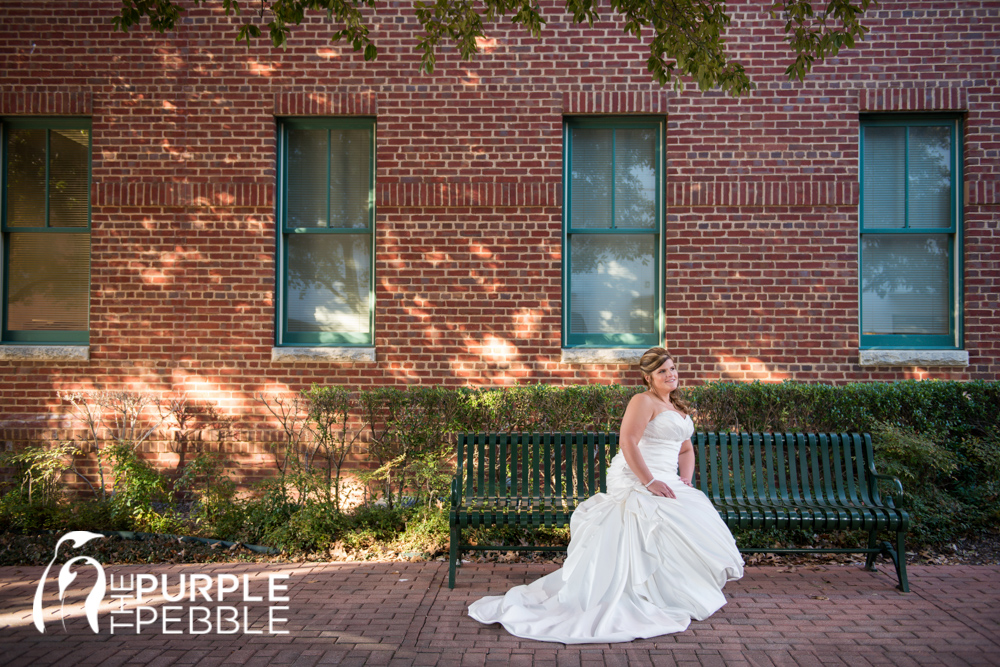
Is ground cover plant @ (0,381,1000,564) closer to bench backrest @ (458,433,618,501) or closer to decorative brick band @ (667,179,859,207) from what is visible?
bench backrest @ (458,433,618,501)

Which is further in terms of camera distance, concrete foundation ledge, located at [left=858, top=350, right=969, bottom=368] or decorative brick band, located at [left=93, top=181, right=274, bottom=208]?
decorative brick band, located at [left=93, top=181, right=274, bottom=208]

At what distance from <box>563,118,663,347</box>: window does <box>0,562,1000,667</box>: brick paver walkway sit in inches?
113

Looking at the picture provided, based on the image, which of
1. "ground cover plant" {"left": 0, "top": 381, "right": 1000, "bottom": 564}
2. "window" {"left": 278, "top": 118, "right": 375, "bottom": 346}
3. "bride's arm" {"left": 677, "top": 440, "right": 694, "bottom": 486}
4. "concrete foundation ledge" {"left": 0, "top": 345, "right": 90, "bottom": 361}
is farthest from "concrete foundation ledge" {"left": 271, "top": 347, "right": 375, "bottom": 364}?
"bride's arm" {"left": 677, "top": 440, "right": 694, "bottom": 486}

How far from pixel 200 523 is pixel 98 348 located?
92.1 inches

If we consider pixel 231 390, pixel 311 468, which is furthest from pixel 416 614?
pixel 231 390

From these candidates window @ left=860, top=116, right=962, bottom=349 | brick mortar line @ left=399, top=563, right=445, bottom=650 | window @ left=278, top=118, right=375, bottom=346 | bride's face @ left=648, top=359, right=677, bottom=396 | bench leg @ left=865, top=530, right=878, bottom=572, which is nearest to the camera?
brick mortar line @ left=399, top=563, right=445, bottom=650

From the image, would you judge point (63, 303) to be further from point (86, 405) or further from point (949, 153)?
point (949, 153)

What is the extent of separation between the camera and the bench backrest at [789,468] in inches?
194

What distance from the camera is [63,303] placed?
689 centimetres

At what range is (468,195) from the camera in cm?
660

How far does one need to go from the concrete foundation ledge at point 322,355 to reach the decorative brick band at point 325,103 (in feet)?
8.04

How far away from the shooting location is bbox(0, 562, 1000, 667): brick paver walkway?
3432 mm

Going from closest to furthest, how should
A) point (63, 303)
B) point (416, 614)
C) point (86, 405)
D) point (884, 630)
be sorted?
Answer: point (884, 630), point (416, 614), point (86, 405), point (63, 303)

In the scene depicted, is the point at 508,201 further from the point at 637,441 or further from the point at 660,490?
the point at 660,490
